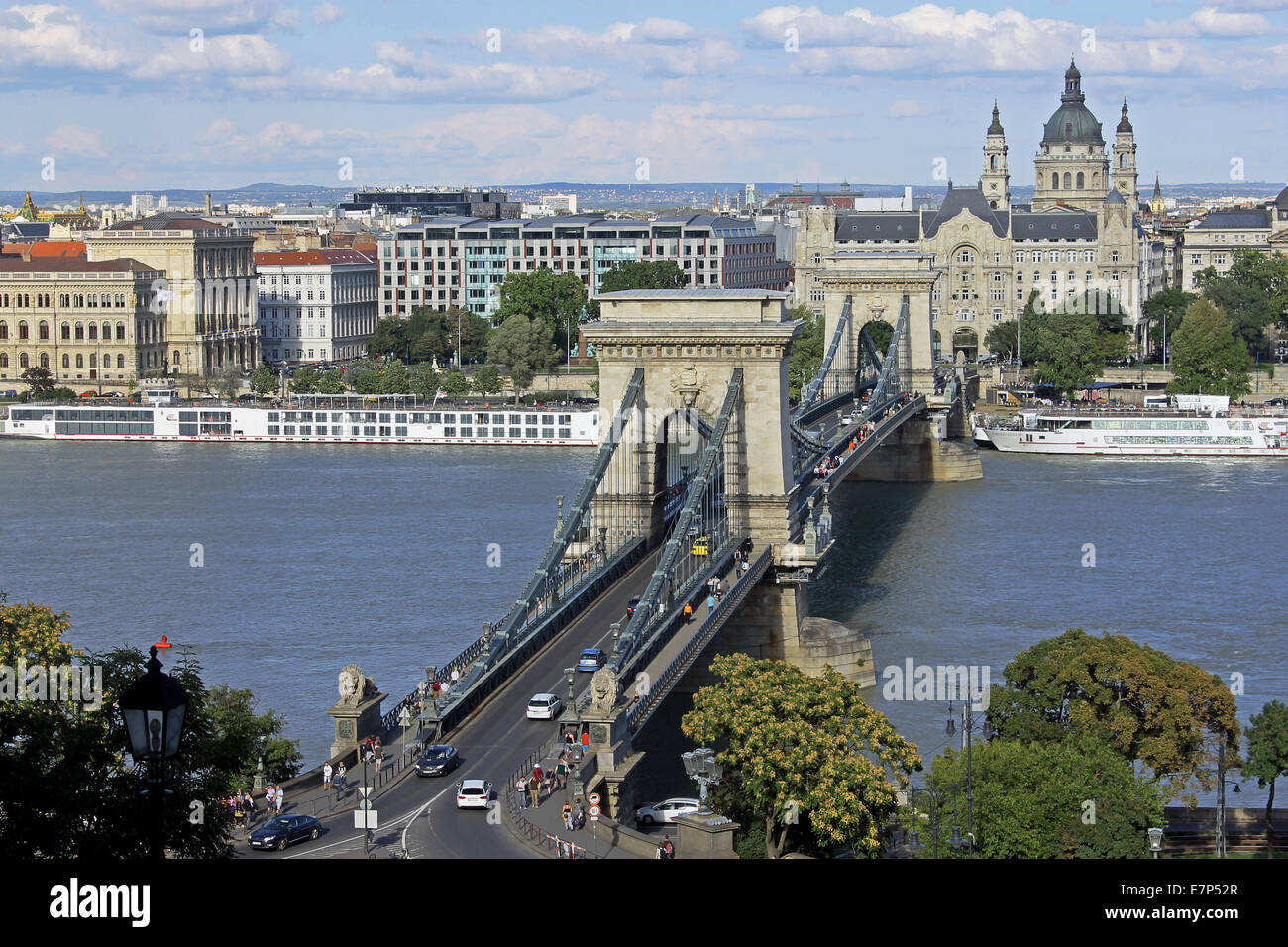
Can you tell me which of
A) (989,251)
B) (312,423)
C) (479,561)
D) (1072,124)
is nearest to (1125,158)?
(1072,124)

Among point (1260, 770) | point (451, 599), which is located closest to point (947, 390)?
point (451, 599)

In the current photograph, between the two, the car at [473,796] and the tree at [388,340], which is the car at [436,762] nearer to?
the car at [473,796]

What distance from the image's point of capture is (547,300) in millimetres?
83625

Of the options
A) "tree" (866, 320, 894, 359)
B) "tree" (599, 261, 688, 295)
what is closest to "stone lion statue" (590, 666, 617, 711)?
"tree" (866, 320, 894, 359)

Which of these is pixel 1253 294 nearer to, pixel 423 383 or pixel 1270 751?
pixel 423 383

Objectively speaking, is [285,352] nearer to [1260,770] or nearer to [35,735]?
[1260,770]

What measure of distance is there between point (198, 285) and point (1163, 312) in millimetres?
39749

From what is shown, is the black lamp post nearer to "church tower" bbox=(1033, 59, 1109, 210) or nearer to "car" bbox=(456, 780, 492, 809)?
"car" bbox=(456, 780, 492, 809)

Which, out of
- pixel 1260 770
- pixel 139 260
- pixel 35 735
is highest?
pixel 139 260

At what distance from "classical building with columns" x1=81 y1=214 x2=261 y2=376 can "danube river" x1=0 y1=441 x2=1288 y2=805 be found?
24.0m

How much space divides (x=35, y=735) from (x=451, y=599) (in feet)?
70.0

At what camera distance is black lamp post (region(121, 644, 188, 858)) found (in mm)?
7316

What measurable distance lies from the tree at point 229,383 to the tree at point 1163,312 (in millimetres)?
36798
